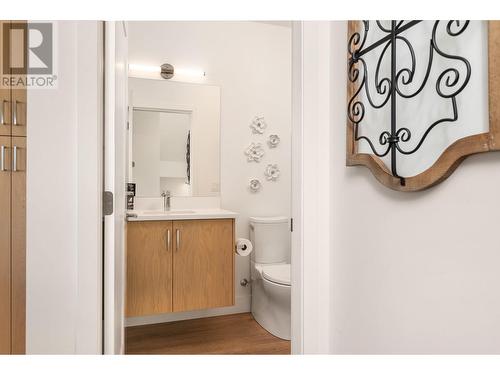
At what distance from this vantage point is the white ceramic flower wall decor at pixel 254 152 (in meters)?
2.92

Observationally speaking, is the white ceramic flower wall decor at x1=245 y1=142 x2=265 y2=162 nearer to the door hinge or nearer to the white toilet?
the white toilet

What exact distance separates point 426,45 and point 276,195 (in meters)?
2.19

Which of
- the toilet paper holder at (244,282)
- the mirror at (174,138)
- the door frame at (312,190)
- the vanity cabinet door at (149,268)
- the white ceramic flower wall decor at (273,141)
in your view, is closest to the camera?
the door frame at (312,190)

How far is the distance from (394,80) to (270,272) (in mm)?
1791

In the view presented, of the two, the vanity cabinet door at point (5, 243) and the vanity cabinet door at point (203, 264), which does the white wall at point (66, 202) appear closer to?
the vanity cabinet door at point (5, 243)

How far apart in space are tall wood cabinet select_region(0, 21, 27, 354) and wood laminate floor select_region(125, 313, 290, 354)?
4.09ft

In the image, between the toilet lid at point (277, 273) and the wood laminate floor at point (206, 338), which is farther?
the toilet lid at point (277, 273)

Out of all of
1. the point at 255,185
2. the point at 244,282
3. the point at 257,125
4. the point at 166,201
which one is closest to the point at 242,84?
the point at 257,125

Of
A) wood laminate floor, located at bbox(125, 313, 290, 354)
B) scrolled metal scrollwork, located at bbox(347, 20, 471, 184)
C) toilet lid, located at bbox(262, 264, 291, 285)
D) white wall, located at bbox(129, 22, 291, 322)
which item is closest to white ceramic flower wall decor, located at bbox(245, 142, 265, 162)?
white wall, located at bbox(129, 22, 291, 322)

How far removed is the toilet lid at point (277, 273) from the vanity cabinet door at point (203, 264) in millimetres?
257

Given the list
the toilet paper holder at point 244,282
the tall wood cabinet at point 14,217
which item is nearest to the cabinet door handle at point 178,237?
the toilet paper holder at point 244,282

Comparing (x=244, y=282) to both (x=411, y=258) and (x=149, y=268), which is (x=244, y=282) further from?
(x=411, y=258)

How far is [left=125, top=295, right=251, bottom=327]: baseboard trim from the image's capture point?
2.58 meters
